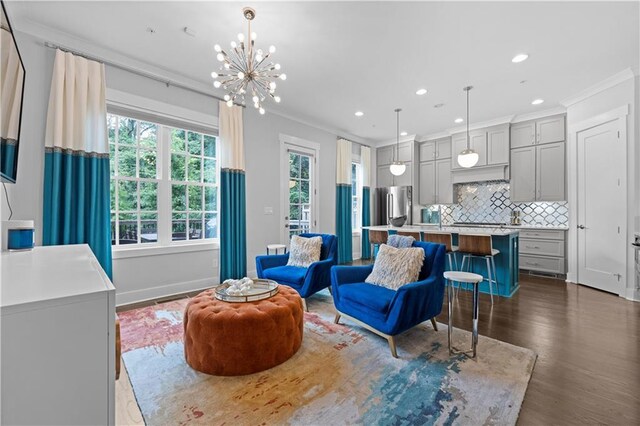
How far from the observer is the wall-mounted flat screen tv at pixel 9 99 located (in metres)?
1.52

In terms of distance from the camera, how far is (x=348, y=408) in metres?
1.67

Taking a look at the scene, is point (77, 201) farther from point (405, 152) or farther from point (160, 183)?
point (405, 152)

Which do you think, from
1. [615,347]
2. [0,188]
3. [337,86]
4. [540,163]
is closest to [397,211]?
[540,163]

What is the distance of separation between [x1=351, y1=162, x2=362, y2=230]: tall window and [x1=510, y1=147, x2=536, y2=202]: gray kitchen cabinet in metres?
3.18

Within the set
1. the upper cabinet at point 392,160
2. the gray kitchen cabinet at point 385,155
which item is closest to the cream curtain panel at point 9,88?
the upper cabinet at point 392,160

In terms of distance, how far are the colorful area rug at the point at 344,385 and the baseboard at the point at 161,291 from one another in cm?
98

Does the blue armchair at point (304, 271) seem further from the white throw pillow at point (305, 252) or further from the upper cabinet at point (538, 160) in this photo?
Answer: the upper cabinet at point (538, 160)

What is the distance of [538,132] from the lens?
5191mm

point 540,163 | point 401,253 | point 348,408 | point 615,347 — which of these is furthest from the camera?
point 540,163

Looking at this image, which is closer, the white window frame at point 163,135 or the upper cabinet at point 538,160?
the white window frame at point 163,135

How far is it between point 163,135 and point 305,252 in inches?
98.9

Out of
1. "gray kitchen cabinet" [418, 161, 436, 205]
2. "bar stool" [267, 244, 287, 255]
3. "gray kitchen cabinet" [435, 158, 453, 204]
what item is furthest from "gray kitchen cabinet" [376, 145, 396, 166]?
"bar stool" [267, 244, 287, 255]

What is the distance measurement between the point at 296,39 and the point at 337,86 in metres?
1.26

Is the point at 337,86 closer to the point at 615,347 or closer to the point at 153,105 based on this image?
the point at 153,105
